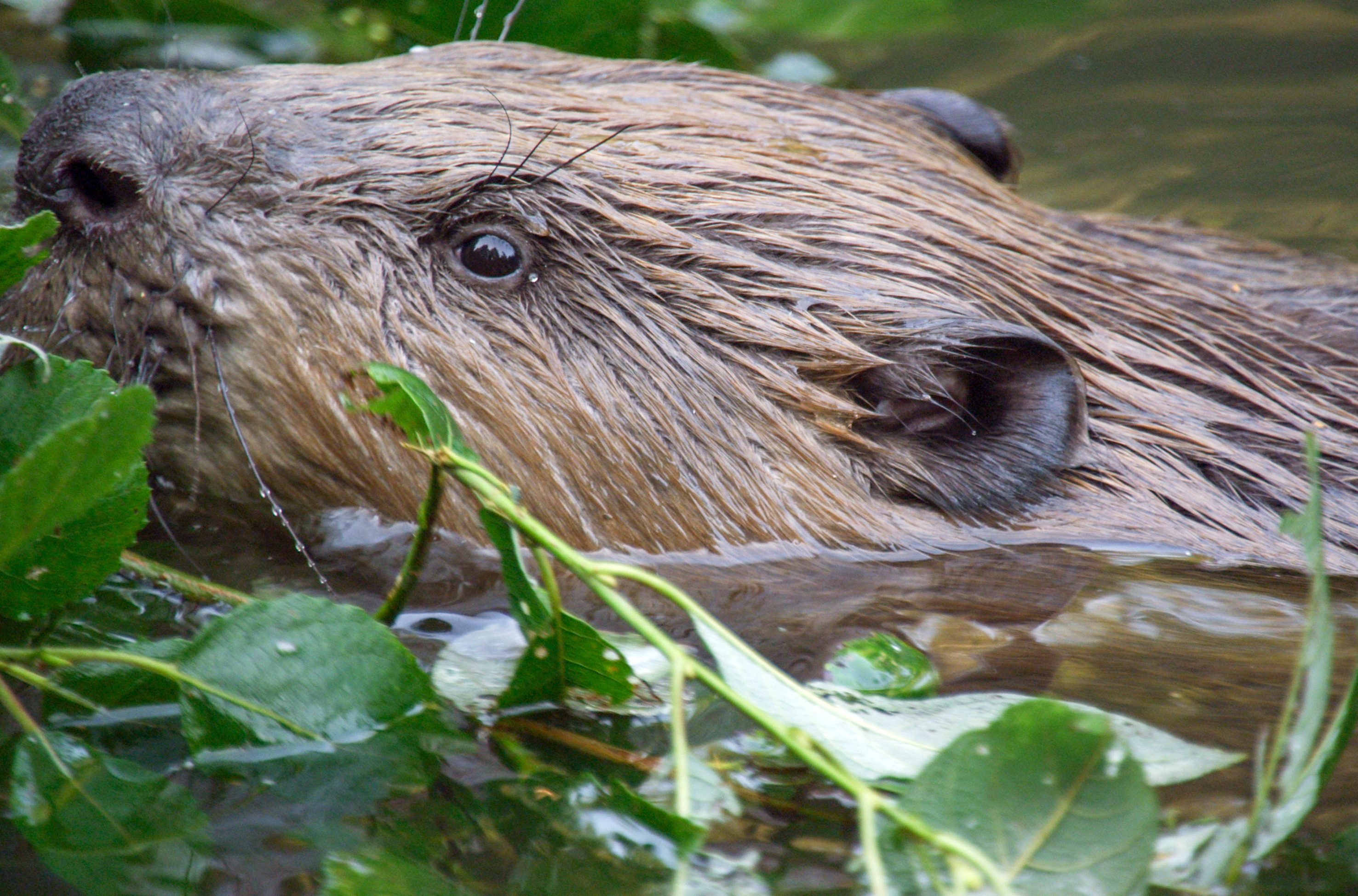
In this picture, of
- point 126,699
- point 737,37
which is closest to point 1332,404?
point 126,699

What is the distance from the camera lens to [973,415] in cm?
209

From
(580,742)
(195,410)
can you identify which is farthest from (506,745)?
(195,410)

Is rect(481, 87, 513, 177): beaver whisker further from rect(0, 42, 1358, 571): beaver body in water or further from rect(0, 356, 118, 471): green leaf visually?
rect(0, 356, 118, 471): green leaf

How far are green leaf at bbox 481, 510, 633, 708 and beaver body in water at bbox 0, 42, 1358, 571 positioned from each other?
56 cm

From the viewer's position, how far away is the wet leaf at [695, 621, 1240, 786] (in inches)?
50.0

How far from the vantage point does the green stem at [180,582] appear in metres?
1.76

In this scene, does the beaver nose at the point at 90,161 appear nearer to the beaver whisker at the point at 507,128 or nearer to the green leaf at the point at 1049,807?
the beaver whisker at the point at 507,128

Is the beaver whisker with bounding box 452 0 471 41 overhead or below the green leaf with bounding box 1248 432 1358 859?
overhead

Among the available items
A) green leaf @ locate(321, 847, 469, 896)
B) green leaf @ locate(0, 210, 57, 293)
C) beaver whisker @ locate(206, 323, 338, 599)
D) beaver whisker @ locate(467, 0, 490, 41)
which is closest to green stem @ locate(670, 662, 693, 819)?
green leaf @ locate(321, 847, 469, 896)

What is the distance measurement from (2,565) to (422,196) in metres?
0.90

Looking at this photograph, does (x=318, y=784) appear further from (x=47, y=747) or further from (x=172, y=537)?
Answer: (x=172, y=537)

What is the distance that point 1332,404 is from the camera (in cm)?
234

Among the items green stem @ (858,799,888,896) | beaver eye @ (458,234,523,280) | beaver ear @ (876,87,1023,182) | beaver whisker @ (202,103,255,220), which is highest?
beaver ear @ (876,87,1023,182)

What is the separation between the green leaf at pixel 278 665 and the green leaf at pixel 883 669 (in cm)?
53
